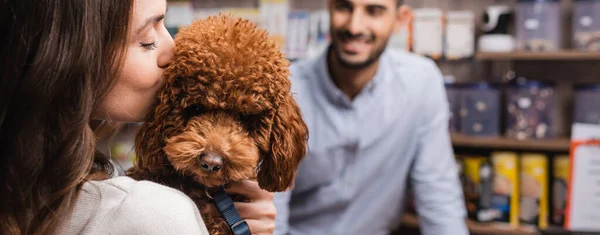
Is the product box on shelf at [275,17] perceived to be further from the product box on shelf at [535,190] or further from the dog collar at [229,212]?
the dog collar at [229,212]

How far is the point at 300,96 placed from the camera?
222cm

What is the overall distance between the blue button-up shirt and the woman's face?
1.27 metres

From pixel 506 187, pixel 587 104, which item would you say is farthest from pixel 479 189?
pixel 587 104

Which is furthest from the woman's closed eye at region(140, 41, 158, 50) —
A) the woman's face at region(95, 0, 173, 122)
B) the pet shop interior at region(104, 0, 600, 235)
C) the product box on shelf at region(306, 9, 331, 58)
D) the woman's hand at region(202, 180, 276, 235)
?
the product box on shelf at region(306, 9, 331, 58)

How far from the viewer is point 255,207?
42.4 inches

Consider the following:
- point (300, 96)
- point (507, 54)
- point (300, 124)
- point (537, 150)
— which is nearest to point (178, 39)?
point (300, 124)

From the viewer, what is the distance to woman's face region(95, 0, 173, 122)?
31.7 inches

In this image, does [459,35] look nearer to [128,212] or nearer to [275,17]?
[275,17]

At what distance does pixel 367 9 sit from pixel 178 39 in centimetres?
142

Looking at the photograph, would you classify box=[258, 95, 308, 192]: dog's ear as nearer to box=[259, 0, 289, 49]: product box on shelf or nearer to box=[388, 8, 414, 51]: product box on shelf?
box=[388, 8, 414, 51]: product box on shelf

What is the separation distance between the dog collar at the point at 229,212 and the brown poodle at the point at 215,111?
0.02 m

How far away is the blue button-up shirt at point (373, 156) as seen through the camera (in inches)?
86.0

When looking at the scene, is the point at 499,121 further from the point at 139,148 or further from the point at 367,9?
the point at 139,148

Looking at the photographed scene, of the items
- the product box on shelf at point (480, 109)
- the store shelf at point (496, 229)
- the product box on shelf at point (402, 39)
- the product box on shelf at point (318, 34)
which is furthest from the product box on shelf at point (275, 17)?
the store shelf at point (496, 229)
